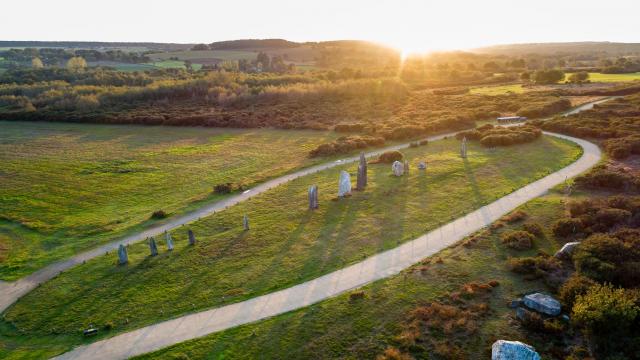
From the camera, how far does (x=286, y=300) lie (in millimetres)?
22516

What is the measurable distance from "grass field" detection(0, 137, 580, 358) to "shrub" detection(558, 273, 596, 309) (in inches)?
381

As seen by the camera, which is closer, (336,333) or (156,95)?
(336,333)

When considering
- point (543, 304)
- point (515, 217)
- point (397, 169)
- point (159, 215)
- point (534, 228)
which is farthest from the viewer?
point (397, 169)

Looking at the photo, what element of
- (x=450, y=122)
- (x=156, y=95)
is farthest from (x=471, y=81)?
(x=156, y=95)

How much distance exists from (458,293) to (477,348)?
3.77 metres

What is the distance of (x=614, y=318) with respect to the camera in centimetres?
1741

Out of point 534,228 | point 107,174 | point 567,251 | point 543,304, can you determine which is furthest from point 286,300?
point 107,174

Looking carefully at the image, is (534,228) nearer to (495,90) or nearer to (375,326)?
(375,326)

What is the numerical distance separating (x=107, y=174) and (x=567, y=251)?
149ft

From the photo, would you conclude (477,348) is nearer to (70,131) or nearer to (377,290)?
(377,290)

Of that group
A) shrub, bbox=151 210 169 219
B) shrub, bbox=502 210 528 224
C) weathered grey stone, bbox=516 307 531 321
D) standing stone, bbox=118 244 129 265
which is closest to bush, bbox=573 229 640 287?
weathered grey stone, bbox=516 307 531 321

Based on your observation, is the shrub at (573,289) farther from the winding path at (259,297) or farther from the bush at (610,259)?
the winding path at (259,297)

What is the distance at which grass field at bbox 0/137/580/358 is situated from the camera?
2277cm

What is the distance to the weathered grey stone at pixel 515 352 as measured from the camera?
16.9 meters
